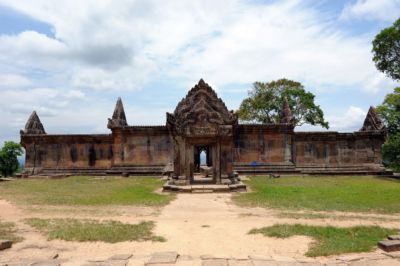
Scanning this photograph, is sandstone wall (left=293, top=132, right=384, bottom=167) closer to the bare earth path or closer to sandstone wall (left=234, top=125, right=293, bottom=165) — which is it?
sandstone wall (left=234, top=125, right=293, bottom=165)

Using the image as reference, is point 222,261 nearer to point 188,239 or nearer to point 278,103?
point 188,239

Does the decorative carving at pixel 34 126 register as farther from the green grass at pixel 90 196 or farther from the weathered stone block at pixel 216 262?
the weathered stone block at pixel 216 262

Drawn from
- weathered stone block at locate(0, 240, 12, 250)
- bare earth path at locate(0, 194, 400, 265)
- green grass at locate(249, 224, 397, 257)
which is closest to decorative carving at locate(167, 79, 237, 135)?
bare earth path at locate(0, 194, 400, 265)

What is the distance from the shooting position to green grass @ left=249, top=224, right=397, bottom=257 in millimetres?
6820

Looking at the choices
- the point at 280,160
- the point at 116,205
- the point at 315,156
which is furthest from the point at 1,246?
the point at 315,156

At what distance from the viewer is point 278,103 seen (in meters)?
39.9

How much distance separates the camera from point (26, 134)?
2578 centimetres

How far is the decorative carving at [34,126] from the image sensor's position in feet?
86.0

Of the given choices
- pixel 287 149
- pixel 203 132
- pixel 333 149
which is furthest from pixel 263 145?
pixel 203 132

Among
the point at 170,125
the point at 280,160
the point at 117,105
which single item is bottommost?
the point at 280,160

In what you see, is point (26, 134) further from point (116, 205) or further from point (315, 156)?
point (315, 156)

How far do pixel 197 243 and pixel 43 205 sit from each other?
7.49 meters

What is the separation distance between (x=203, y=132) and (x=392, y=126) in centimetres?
1565

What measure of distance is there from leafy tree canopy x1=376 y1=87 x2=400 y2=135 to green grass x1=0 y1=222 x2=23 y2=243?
23196 millimetres
